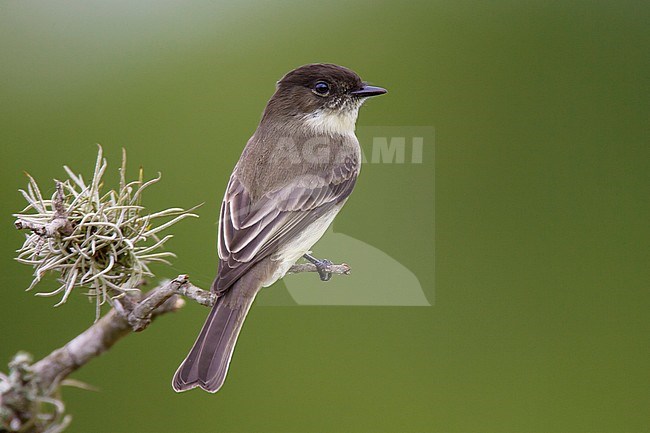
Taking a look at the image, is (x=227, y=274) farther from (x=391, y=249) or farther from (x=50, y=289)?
(x=391, y=249)

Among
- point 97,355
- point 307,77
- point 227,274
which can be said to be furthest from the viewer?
point 307,77

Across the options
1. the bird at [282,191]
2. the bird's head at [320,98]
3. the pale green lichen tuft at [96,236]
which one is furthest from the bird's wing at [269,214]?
the pale green lichen tuft at [96,236]

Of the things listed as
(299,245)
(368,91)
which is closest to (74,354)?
(299,245)

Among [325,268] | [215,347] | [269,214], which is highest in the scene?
[269,214]

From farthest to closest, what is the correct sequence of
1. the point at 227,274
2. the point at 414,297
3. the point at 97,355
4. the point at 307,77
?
the point at 307,77
the point at 414,297
the point at 227,274
the point at 97,355

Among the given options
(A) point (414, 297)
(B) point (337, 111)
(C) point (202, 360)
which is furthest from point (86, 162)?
(A) point (414, 297)

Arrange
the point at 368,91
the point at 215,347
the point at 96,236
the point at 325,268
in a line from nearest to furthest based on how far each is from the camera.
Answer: the point at 96,236
the point at 215,347
the point at 325,268
the point at 368,91

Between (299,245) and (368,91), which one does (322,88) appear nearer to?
(368,91)
